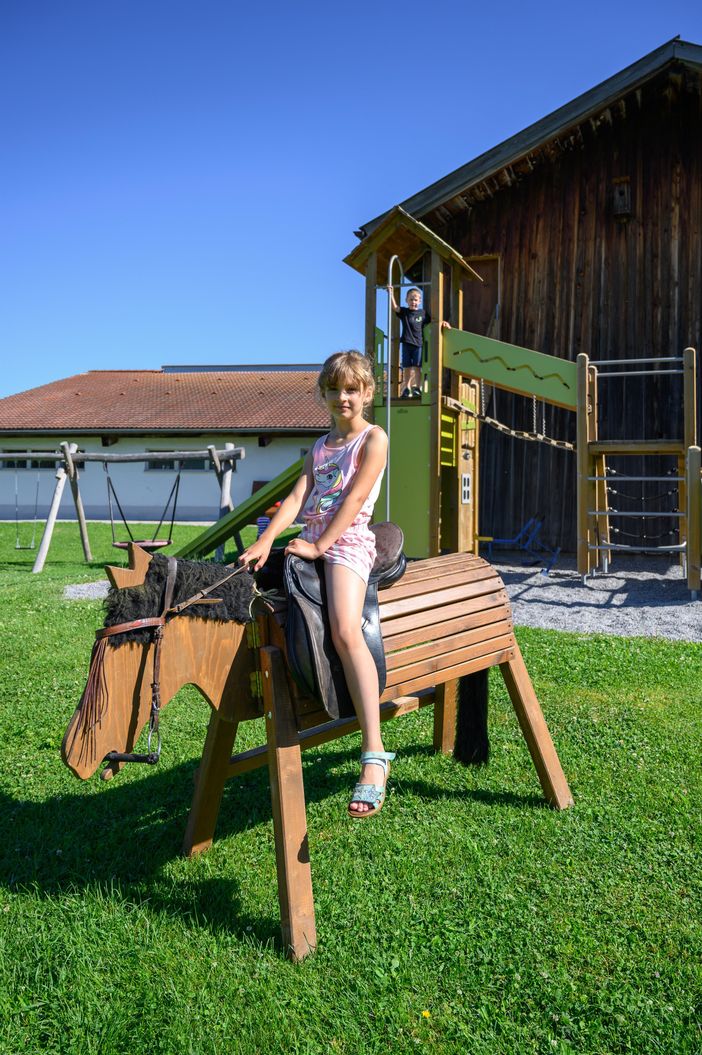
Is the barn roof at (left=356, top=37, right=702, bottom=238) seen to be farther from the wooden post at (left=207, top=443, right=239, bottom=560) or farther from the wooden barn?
the wooden post at (left=207, top=443, right=239, bottom=560)

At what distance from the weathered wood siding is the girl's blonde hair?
1030cm

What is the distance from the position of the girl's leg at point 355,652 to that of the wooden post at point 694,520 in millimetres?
7255

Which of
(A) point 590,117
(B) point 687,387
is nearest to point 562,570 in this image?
(B) point 687,387

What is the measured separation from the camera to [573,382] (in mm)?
10070

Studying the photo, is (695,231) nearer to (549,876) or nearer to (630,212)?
(630,212)

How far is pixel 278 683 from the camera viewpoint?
2.89 m

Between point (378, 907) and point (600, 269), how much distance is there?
12048mm

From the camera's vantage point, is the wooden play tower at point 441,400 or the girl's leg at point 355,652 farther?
the wooden play tower at point 441,400

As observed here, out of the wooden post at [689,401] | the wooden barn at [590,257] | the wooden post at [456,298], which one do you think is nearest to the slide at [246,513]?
the wooden post at [456,298]

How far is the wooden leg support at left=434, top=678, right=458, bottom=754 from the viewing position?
454 cm

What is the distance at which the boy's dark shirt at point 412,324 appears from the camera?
36.4 ft

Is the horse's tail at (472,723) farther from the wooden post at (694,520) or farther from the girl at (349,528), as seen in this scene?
the wooden post at (694,520)

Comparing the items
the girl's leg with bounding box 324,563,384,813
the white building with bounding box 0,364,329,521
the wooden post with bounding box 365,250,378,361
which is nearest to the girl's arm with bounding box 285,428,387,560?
the girl's leg with bounding box 324,563,384,813

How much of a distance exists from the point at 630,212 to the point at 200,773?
40.0 feet
